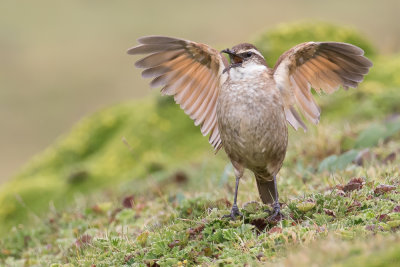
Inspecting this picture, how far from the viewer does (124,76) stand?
2225 cm

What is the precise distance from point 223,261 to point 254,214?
791 mm

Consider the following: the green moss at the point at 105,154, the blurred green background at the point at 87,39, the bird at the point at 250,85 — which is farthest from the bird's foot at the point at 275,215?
the blurred green background at the point at 87,39

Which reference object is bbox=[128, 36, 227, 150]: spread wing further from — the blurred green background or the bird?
the blurred green background

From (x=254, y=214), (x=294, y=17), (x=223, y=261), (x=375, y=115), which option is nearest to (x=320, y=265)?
(x=223, y=261)

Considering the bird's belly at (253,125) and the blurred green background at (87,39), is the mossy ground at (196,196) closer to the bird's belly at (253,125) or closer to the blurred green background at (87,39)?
the bird's belly at (253,125)

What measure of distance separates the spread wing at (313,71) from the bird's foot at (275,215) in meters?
0.96

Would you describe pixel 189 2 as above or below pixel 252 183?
above

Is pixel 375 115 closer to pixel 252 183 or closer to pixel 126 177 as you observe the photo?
pixel 252 183

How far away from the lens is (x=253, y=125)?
17.1ft

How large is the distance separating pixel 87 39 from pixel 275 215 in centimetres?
2137

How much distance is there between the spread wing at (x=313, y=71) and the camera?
5574mm

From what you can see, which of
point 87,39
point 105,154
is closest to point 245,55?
point 105,154

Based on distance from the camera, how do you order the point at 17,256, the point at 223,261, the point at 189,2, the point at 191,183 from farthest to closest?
1. the point at 189,2
2. the point at 191,183
3. the point at 17,256
4. the point at 223,261

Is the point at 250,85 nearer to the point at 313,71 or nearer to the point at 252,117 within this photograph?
the point at 252,117
